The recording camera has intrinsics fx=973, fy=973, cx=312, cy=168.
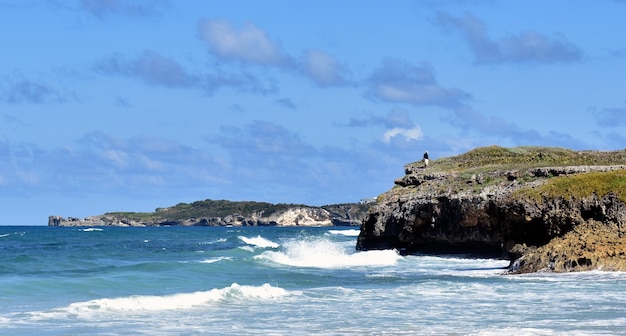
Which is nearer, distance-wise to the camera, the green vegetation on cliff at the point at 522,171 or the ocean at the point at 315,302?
the ocean at the point at 315,302

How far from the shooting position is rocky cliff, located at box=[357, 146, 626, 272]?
1172 inches

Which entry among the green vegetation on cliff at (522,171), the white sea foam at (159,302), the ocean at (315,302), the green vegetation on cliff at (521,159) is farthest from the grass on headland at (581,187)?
the white sea foam at (159,302)

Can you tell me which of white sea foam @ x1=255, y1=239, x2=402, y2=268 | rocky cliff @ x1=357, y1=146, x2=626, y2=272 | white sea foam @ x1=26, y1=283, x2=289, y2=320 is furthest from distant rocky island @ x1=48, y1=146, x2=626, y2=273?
white sea foam @ x1=26, y1=283, x2=289, y2=320

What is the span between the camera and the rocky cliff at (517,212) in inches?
1172

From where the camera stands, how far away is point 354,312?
67.8ft

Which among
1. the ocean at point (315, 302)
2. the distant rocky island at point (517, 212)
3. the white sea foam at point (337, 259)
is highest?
the distant rocky island at point (517, 212)

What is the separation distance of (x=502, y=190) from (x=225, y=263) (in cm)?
1151

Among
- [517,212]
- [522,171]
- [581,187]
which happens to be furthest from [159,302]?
[522,171]

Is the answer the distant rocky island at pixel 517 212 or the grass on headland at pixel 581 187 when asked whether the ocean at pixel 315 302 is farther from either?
the grass on headland at pixel 581 187

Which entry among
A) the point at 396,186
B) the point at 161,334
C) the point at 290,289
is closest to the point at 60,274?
the point at 290,289

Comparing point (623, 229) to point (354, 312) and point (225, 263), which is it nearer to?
point (354, 312)

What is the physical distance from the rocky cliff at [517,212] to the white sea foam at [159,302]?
9.12 metres

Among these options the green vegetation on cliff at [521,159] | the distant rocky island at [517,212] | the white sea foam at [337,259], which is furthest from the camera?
the green vegetation on cliff at [521,159]

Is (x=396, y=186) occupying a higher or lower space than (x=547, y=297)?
higher
